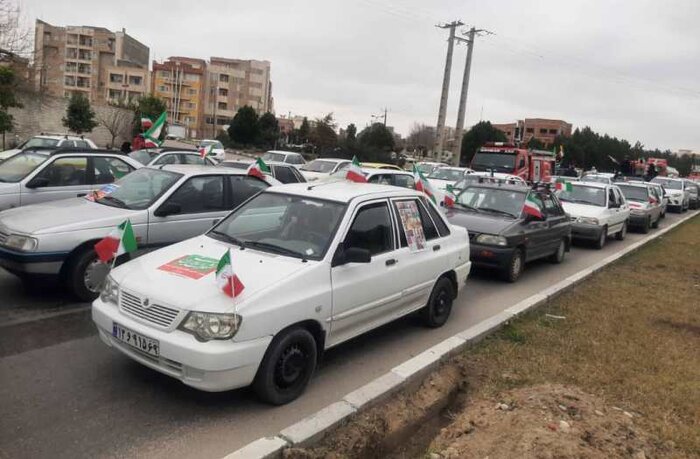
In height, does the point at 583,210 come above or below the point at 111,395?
above

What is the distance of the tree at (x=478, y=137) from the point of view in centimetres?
5606

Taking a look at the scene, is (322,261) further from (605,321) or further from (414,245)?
(605,321)

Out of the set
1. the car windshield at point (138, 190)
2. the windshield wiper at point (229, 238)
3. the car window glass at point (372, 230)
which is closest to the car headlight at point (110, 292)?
the windshield wiper at point (229, 238)

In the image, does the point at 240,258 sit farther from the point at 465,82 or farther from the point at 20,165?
the point at 465,82

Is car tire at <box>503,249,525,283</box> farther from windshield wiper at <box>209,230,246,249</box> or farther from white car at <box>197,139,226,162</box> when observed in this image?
white car at <box>197,139,226,162</box>

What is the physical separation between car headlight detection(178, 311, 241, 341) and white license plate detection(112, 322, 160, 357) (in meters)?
0.35

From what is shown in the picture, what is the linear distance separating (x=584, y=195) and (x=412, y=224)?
11.1 metres

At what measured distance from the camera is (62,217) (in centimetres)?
633

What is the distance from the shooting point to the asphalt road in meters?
3.67

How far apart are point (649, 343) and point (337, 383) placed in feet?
12.5

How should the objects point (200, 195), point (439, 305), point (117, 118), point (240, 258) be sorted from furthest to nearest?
point (117, 118) < point (200, 195) < point (439, 305) < point (240, 258)

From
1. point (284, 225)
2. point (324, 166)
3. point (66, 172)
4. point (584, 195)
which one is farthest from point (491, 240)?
point (324, 166)

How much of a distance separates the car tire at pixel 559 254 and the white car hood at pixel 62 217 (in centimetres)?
826

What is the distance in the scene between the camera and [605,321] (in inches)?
280
